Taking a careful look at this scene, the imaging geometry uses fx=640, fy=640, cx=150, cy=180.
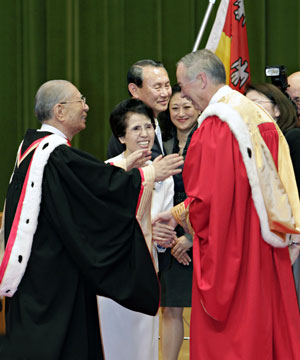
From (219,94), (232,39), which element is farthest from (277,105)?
(232,39)

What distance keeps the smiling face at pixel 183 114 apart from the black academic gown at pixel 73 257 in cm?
113

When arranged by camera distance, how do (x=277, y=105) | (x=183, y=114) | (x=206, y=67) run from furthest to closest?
1. (x=183, y=114)
2. (x=277, y=105)
3. (x=206, y=67)

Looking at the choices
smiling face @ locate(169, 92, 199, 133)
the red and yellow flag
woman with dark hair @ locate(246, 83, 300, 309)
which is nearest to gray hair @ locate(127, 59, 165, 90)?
smiling face @ locate(169, 92, 199, 133)

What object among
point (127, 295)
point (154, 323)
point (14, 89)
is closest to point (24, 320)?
point (127, 295)

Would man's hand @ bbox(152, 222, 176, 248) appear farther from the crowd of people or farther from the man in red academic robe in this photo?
the man in red academic robe

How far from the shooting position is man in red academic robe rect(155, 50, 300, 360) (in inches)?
113

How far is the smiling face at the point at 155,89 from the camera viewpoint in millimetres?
4141

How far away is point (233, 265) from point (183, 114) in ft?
4.54

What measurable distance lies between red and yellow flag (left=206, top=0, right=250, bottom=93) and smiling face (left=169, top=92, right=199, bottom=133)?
1.17 m

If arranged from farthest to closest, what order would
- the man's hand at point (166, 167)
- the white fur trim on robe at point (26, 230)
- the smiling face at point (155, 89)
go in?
the smiling face at point (155, 89) → the man's hand at point (166, 167) → the white fur trim on robe at point (26, 230)

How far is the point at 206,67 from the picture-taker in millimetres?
3109

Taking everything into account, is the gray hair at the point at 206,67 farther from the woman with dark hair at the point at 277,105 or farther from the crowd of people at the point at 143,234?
the woman with dark hair at the point at 277,105

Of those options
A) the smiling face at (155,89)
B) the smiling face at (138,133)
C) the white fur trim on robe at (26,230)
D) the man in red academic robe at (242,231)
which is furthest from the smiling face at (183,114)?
the white fur trim on robe at (26,230)

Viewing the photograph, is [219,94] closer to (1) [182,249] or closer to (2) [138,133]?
(2) [138,133]
